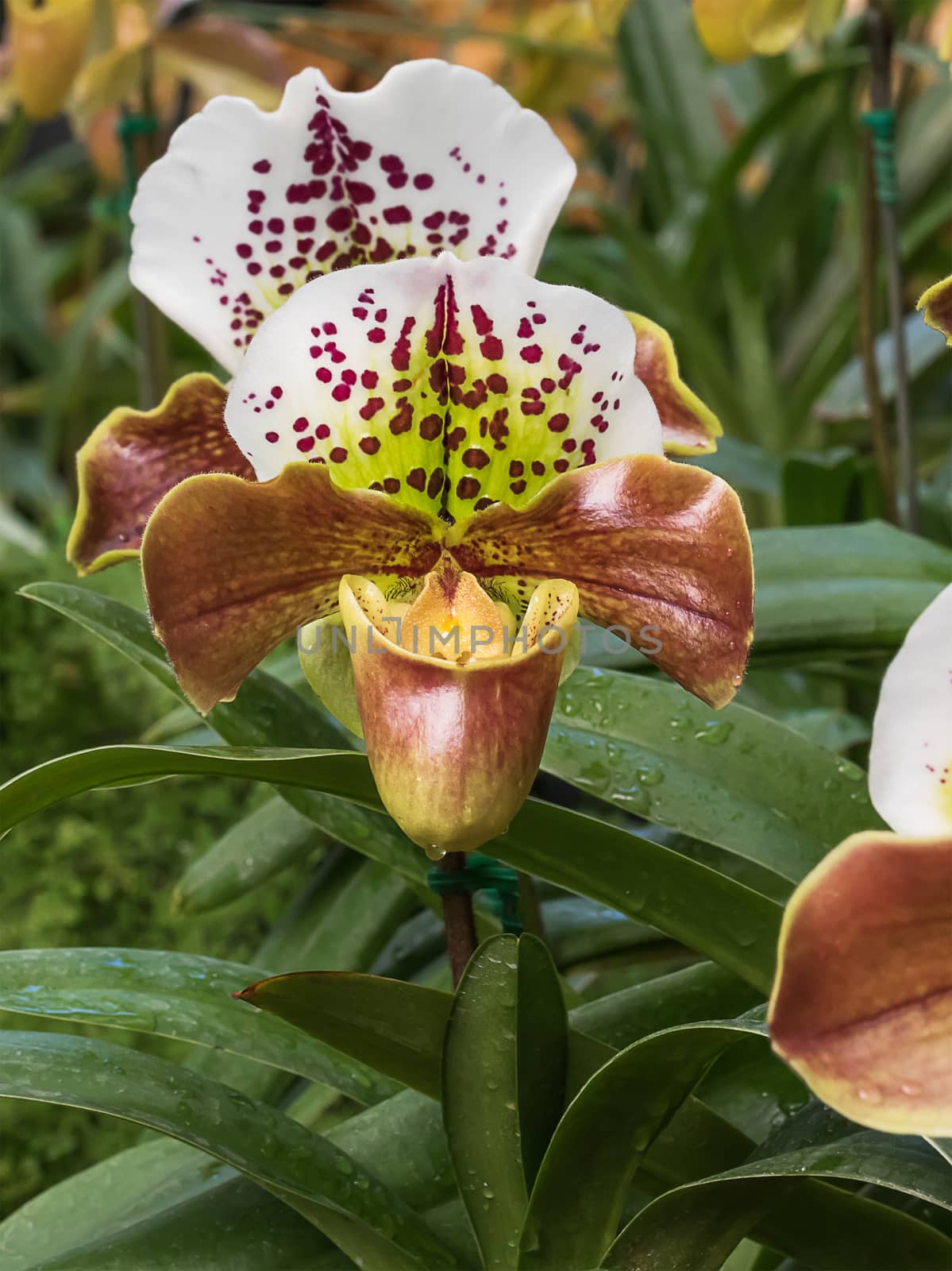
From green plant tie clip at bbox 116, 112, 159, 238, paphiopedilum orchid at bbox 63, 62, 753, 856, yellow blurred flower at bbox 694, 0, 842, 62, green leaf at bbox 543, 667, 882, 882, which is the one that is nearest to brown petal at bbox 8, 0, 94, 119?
green plant tie clip at bbox 116, 112, 159, 238

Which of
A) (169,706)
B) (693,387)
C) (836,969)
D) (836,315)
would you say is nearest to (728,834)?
(836,969)

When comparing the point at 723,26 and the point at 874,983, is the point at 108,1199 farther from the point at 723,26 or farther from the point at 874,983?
the point at 723,26

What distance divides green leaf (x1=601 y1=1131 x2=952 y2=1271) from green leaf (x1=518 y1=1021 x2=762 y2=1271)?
0.02 m

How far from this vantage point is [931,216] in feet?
4.39

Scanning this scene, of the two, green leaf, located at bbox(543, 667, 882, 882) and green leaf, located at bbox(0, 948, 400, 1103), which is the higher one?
green leaf, located at bbox(543, 667, 882, 882)

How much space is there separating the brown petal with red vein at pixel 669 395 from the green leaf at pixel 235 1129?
32 cm

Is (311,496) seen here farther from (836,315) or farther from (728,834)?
(836,315)

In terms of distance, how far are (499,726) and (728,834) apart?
0.20m

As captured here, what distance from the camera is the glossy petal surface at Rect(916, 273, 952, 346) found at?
0.37m

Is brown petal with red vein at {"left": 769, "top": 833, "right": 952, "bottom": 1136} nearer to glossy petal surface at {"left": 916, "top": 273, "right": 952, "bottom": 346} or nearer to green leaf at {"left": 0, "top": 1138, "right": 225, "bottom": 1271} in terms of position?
glossy petal surface at {"left": 916, "top": 273, "right": 952, "bottom": 346}

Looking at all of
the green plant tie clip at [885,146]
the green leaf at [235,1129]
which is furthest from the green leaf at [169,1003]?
the green plant tie clip at [885,146]

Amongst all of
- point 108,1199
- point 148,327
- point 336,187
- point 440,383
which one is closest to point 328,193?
point 336,187

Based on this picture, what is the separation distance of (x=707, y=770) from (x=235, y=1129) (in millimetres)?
249

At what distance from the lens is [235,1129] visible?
48cm
